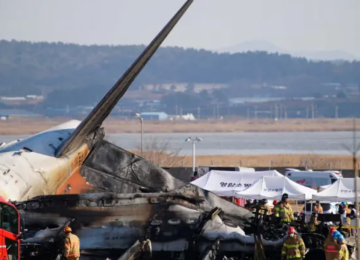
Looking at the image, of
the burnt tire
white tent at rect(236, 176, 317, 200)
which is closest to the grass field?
white tent at rect(236, 176, 317, 200)

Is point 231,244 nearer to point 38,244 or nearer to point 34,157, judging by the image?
point 38,244

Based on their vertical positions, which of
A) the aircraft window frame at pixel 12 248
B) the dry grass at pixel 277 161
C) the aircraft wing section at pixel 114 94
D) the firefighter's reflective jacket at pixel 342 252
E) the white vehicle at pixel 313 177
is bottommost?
the dry grass at pixel 277 161

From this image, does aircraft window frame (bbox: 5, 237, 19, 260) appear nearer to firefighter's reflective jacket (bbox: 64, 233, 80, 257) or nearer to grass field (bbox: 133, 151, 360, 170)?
firefighter's reflective jacket (bbox: 64, 233, 80, 257)

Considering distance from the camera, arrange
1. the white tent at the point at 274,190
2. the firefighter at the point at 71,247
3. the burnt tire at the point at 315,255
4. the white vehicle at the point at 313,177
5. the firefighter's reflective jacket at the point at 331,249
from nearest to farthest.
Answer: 1. the firefighter at the point at 71,247
2. the firefighter's reflective jacket at the point at 331,249
3. the burnt tire at the point at 315,255
4. the white tent at the point at 274,190
5. the white vehicle at the point at 313,177

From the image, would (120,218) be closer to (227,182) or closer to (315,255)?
(315,255)

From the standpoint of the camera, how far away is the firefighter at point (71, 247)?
21.3 m

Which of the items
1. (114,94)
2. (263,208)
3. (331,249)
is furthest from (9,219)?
(263,208)

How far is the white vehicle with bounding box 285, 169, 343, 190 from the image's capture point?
5316 cm

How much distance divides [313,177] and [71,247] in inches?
1352

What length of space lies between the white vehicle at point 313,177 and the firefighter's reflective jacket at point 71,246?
3304 centimetres

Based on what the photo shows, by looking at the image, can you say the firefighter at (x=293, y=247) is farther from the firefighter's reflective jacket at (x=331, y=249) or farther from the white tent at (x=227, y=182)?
the white tent at (x=227, y=182)

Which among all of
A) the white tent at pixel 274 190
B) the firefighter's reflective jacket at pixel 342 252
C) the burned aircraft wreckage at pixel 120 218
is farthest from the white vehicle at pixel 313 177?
the firefighter's reflective jacket at pixel 342 252

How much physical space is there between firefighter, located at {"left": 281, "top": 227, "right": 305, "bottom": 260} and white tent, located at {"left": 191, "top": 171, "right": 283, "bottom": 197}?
19.4 metres

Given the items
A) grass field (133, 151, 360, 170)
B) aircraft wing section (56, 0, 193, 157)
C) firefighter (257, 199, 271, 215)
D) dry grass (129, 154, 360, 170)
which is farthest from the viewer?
dry grass (129, 154, 360, 170)
